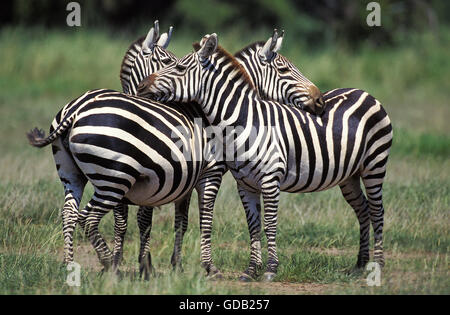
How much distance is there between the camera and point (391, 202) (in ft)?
29.4

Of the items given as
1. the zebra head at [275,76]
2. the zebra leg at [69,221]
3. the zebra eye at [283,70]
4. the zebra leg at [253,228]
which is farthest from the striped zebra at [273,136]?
the zebra leg at [69,221]

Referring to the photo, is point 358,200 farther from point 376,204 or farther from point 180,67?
point 180,67

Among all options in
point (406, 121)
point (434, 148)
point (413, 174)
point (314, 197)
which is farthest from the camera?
point (406, 121)

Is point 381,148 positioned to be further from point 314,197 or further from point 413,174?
point 413,174

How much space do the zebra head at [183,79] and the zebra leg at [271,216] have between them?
40.0 inches

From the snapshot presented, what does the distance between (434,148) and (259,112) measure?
7047 millimetres

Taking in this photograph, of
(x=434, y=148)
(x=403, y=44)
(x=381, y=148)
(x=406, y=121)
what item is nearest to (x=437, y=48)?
(x=403, y=44)

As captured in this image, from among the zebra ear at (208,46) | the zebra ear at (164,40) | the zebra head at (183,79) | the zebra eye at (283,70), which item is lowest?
the zebra head at (183,79)

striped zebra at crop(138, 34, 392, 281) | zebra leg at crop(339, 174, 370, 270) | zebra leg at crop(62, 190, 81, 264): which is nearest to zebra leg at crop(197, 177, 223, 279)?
striped zebra at crop(138, 34, 392, 281)

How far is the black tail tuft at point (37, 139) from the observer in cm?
607

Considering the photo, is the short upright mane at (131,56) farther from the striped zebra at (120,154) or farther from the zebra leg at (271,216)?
the zebra leg at (271,216)

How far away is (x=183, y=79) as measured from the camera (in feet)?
20.9

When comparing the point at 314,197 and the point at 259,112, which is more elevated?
the point at 259,112

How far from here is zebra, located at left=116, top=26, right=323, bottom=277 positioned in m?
6.60
